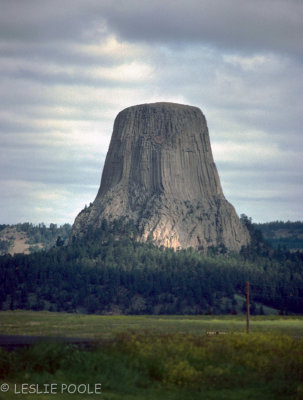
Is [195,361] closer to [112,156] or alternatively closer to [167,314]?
[167,314]

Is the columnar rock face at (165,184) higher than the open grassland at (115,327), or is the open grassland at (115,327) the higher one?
the columnar rock face at (165,184)

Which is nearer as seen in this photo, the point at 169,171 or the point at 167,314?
the point at 167,314

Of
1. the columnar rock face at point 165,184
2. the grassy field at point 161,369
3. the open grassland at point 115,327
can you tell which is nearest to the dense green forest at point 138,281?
the columnar rock face at point 165,184

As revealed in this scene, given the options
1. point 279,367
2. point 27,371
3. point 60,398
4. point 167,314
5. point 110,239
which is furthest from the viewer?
point 110,239

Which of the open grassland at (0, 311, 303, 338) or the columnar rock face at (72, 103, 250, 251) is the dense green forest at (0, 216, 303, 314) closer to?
the columnar rock face at (72, 103, 250, 251)

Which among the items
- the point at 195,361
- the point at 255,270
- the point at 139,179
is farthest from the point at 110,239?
the point at 195,361

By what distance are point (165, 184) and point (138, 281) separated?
34636 mm

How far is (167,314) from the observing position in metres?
138

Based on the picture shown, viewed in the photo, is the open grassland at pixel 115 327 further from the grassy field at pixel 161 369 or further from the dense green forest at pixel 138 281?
the dense green forest at pixel 138 281

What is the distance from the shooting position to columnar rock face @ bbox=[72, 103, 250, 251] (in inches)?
6703

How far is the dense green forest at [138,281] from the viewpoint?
141 metres

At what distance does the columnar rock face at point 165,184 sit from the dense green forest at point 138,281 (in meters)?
8.36

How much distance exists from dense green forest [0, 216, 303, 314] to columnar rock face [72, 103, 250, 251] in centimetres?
836

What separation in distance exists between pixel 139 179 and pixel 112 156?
1289 cm
